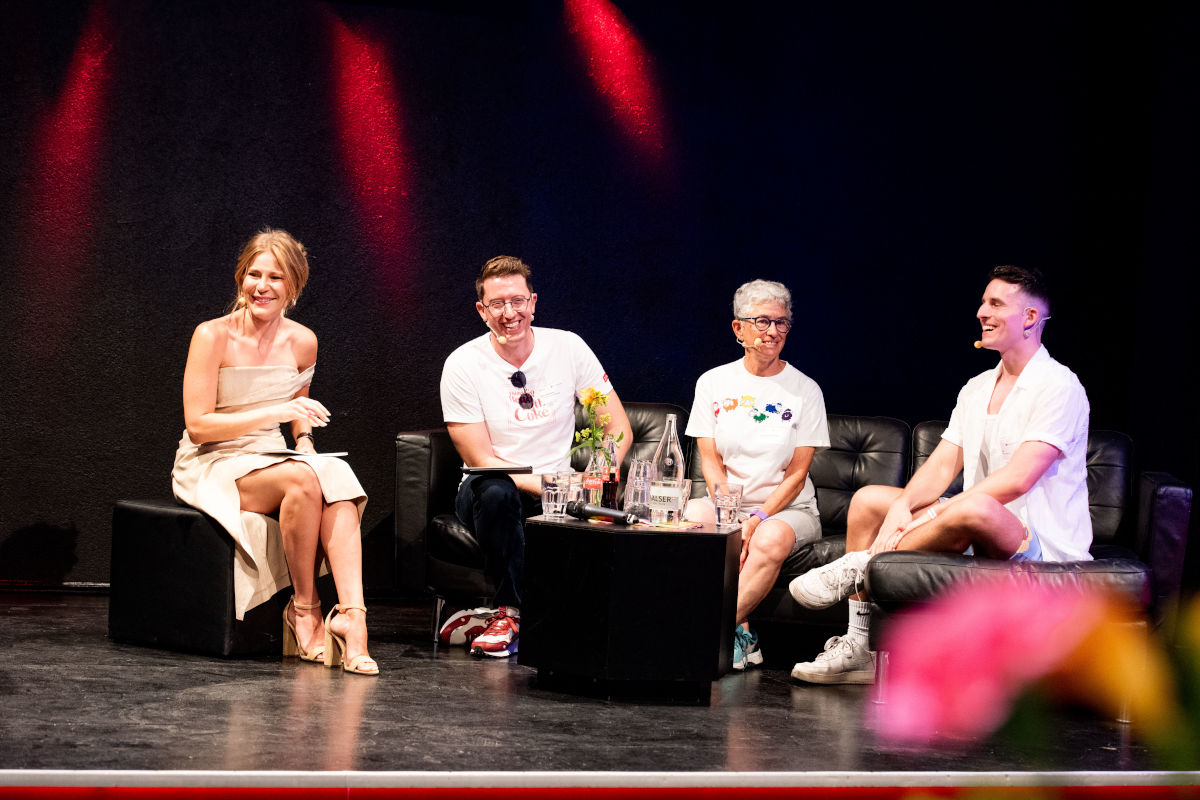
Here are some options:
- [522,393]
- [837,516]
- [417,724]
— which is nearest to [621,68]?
[522,393]

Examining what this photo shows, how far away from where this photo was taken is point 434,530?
3965mm

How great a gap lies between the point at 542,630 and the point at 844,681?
3.27 ft

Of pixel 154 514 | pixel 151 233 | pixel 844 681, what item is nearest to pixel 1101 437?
pixel 844 681

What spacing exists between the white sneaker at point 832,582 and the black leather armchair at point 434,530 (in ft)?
3.49

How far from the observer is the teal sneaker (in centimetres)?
374

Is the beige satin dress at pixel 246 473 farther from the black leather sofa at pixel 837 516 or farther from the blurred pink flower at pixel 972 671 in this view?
the blurred pink flower at pixel 972 671

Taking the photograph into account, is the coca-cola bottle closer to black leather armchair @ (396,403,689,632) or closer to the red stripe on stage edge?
black leather armchair @ (396,403,689,632)

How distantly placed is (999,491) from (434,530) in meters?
1.85

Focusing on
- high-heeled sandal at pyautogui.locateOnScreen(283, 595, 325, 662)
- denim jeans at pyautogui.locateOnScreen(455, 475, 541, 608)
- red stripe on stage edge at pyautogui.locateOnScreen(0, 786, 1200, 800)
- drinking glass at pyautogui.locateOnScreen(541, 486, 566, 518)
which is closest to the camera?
red stripe on stage edge at pyautogui.locateOnScreen(0, 786, 1200, 800)

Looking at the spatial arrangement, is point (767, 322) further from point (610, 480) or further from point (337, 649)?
point (337, 649)

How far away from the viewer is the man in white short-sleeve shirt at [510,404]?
12.8 ft

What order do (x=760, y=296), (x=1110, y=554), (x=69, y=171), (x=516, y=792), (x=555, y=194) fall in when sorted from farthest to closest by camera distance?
(x=555, y=194) → (x=69, y=171) → (x=760, y=296) → (x=1110, y=554) → (x=516, y=792)

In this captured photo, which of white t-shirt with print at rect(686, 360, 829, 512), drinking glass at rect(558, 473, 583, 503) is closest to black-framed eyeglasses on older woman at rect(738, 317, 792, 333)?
white t-shirt with print at rect(686, 360, 829, 512)

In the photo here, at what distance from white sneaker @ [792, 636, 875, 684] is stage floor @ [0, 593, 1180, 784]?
42mm
